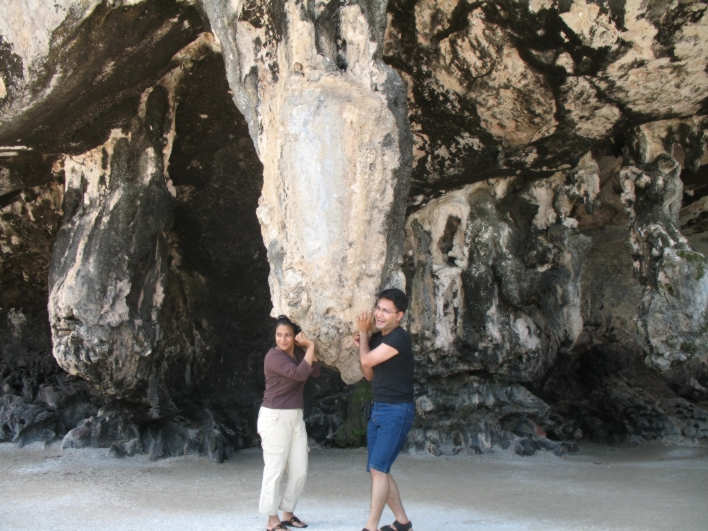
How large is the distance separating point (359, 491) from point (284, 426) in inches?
37.3

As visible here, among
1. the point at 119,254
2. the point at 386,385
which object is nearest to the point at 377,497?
the point at 386,385

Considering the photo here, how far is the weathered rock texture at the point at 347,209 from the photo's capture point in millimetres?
3082

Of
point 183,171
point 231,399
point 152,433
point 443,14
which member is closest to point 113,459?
point 152,433

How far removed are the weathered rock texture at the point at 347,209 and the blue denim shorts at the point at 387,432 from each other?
0.24 m

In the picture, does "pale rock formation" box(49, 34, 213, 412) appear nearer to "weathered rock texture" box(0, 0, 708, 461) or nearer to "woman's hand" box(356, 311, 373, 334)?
"weathered rock texture" box(0, 0, 708, 461)

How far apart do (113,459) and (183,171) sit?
1.92 metres

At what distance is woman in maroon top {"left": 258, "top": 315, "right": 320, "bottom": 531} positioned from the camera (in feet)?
10.0

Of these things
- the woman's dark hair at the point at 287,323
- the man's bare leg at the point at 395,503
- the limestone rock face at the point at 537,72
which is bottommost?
the man's bare leg at the point at 395,503

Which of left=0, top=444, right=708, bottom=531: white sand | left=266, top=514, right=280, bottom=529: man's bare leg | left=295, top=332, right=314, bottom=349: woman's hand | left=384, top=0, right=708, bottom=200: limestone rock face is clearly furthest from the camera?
left=384, top=0, right=708, bottom=200: limestone rock face

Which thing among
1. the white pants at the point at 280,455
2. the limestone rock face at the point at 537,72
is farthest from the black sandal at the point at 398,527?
the limestone rock face at the point at 537,72

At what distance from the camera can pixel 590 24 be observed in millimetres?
3836

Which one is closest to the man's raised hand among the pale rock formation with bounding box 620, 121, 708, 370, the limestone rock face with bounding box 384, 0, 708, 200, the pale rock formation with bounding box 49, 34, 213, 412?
the pale rock formation with bounding box 49, 34, 213, 412

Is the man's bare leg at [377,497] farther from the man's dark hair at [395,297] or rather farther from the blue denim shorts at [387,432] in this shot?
the man's dark hair at [395,297]

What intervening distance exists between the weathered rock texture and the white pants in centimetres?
40
